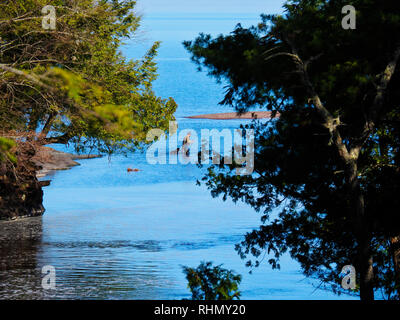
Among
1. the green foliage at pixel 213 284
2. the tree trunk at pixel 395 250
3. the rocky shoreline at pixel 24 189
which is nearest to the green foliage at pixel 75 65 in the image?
the rocky shoreline at pixel 24 189

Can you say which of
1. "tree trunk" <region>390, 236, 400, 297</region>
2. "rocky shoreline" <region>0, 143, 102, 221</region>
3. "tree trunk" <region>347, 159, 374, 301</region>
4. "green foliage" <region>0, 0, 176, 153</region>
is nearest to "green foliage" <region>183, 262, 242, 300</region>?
"tree trunk" <region>347, 159, 374, 301</region>

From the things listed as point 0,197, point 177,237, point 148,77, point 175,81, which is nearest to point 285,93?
point 148,77

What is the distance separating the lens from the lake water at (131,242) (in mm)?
18375

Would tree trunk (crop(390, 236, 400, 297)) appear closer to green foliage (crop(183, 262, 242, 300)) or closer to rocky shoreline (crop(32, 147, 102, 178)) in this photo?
green foliage (crop(183, 262, 242, 300))

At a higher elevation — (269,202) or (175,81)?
(175,81)

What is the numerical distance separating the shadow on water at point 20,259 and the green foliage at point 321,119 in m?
6.21

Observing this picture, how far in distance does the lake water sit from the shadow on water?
0.09 ft

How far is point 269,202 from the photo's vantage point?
48.3 ft

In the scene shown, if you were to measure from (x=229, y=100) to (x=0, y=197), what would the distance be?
1606 cm

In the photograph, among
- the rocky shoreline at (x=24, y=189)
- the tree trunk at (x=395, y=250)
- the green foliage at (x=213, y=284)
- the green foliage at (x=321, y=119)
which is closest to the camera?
the green foliage at (x=213, y=284)

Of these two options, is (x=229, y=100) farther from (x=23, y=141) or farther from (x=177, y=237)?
(x=177, y=237)

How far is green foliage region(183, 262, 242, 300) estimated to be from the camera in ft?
29.1

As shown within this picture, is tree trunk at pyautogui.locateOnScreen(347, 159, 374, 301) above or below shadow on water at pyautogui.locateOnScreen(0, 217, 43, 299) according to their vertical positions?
above

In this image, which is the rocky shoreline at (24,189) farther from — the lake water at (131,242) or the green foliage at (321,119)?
the green foliage at (321,119)
